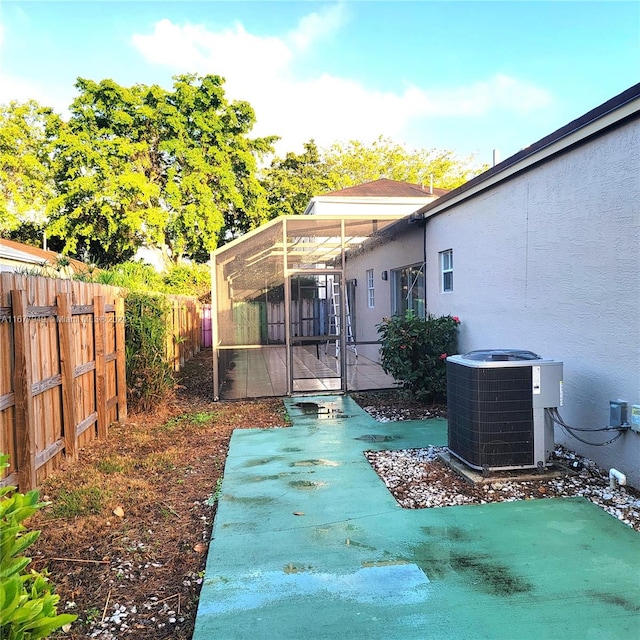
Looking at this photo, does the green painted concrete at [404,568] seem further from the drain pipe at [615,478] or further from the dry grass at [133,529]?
the drain pipe at [615,478]

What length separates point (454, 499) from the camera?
391cm

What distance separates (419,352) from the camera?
7.38m

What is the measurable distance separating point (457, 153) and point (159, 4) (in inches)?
1273

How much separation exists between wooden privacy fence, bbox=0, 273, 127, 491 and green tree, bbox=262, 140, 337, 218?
19.5m

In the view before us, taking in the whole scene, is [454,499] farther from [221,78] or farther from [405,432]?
[221,78]

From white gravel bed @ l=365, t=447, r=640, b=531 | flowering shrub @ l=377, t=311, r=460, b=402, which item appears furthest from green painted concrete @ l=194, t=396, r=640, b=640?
flowering shrub @ l=377, t=311, r=460, b=402

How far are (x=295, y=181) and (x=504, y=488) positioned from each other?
26.6 meters

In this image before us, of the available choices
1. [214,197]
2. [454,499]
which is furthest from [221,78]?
[454,499]

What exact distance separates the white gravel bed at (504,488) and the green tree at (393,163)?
30.7 metres

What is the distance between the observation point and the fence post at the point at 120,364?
6.59 meters

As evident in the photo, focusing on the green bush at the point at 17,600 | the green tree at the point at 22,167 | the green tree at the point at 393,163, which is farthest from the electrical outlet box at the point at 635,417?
the green tree at the point at 393,163

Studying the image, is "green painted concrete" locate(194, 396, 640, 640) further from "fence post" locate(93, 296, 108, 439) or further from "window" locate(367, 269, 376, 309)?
"window" locate(367, 269, 376, 309)

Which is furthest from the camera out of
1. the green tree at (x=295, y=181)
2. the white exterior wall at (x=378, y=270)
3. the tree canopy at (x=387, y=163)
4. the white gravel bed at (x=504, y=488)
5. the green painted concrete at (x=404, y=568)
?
the tree canopy at (x=387, y=163)

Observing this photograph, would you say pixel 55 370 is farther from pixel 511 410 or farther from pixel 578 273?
pixel 578 273
